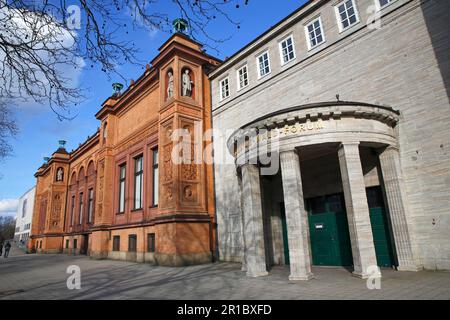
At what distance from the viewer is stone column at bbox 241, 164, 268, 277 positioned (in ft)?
33.3

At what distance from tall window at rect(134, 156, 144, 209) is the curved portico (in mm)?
11451

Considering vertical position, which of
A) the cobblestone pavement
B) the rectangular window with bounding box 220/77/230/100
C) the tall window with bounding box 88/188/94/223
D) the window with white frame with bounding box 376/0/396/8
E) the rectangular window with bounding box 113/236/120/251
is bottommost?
the cobblestone pavement

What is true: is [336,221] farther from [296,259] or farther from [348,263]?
[296,259]

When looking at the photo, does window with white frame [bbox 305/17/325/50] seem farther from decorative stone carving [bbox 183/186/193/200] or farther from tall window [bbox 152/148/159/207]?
tall window [bbox 152/148/159/207]

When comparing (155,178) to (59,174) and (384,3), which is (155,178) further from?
(59,174)

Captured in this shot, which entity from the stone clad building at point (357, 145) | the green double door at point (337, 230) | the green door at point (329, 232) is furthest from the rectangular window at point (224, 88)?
the green door at point (329, 232)

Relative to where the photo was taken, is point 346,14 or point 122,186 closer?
point 346,14

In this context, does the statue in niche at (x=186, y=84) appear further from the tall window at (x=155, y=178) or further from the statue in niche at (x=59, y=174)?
the statue in niche at (x=59, y=174)

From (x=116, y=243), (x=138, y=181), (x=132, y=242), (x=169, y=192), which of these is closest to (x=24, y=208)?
(x=116, y=243)

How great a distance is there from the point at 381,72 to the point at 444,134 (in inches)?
126

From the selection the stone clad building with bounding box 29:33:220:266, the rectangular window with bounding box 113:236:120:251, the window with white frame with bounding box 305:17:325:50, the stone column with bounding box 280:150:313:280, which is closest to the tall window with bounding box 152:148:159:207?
the stone clad building with bounding box 29:33:220:266

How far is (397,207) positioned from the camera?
9445mm

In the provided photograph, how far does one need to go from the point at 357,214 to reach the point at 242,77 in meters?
10.9

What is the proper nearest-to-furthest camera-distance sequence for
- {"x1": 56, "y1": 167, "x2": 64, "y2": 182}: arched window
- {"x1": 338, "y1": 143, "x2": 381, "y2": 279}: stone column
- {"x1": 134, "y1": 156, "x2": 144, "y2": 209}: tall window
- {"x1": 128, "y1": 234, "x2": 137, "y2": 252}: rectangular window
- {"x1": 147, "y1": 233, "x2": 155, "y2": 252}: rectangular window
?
{"x1": 338, "y1": 143, "x2": 381, "y2": 279}: stone column, {"x1": 147, "y1": 233, "x2": 155, "y2": 252}: rectangular window, {"x1": 128, "y1": 234, "x2": 137, "y2": 252}: rectangular window, {"x1": 134, "y1": 156, "x2": 144, "y2": 209}: tall window, {"x1": 56, "y1": 167, "x2": 64, "y2": 182}: arched window
